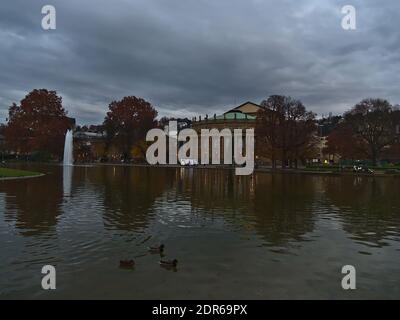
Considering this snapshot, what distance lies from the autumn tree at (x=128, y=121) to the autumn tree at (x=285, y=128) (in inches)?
1939

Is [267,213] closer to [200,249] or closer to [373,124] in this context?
[200,249]

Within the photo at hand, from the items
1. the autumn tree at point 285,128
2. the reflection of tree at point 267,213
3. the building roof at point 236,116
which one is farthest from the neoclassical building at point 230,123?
the reflection of tree at point 267,213

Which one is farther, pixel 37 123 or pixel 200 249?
pixel 37 123

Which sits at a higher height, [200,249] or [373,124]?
[373,124]

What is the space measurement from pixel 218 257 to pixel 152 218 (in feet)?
21.6

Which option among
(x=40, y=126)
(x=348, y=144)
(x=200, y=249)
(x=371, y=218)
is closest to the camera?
(x=200, y=249)

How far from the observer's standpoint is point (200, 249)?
11.9 meters

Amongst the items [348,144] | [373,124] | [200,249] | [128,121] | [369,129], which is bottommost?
[200,249]

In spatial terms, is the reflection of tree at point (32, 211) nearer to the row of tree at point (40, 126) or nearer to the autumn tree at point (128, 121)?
the row of tree at point (40, 126)

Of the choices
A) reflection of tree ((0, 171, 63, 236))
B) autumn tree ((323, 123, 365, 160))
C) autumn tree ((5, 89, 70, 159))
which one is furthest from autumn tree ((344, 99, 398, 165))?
autumn tree ((5, 89, 70, 159))

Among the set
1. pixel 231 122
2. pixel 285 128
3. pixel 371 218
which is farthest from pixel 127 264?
pixel 231 122

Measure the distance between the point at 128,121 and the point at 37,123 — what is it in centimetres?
2736

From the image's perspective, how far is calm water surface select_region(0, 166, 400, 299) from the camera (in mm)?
8438

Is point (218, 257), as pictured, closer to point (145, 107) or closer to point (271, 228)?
point (271, 228)
